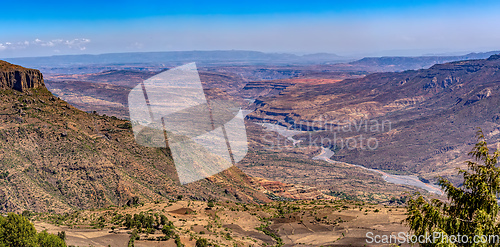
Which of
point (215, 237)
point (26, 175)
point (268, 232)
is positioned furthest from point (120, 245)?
point (26, 175)

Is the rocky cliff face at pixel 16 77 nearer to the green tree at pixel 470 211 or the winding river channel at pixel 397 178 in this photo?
the green tree at pixel 470 211

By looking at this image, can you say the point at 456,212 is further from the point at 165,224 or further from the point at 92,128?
the point at 92,128

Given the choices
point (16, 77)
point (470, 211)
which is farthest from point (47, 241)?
point (16, 77)

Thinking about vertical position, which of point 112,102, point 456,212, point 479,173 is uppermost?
point 479,173

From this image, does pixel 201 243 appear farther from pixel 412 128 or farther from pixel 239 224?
pixel 412 128

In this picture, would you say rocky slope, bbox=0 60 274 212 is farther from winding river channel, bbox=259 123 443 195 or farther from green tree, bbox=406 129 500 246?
winding river channel, bbox=259 123 443 195

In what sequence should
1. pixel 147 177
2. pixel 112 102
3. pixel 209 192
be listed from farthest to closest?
pixel 112 102, pixel 209 192, pixel 147 177
